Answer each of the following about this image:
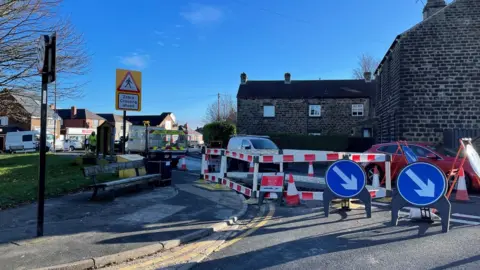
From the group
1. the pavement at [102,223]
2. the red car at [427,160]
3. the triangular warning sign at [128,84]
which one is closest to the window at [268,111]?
the red car at [427,160]

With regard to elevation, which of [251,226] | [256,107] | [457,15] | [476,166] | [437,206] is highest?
[457,15]

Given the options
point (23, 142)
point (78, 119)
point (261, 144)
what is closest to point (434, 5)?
point (261, 144)

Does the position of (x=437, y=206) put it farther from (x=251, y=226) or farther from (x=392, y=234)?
(x=251, y=226)

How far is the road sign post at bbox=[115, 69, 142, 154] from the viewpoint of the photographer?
9711 millimetres

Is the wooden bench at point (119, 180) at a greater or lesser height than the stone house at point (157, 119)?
lesser

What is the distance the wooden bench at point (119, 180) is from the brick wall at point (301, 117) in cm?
2648

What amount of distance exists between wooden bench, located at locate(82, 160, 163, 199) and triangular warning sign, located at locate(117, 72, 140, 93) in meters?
2.08

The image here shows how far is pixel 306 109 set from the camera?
121 feet

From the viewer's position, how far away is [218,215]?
7293 mm

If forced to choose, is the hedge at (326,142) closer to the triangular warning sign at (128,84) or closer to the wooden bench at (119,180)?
the wooden bench at (119,180)

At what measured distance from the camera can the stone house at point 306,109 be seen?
36.4 metres

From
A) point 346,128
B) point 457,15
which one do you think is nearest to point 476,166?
point 457,15

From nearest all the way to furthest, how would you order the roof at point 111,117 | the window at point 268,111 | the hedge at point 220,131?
the hedge at point 220,131 → the window at point 268,111 → the roof at point 111,117

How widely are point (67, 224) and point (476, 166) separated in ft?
29.1
